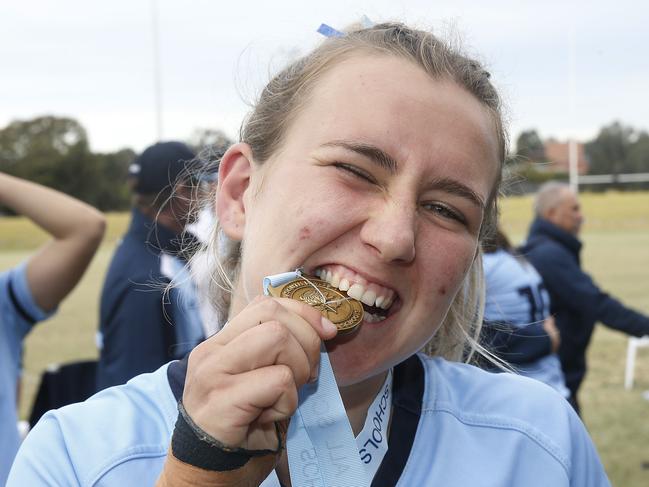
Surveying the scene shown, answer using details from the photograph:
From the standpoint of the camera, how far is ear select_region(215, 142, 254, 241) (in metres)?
1.62

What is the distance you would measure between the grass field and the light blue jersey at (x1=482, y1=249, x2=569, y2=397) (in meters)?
0.45

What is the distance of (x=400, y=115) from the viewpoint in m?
1.36

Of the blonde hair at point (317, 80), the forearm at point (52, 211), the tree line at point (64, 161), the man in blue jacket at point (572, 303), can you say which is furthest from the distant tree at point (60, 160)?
the blonde hair at point (317, 80)

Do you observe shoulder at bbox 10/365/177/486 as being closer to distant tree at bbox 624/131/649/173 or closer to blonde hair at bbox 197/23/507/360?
blonde hair at bbox 197/23/507/360

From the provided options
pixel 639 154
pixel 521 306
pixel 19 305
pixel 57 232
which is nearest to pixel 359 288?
pixel 19 305

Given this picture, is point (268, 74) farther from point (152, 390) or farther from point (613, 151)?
point (613, 151)

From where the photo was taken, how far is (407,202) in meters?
1.33

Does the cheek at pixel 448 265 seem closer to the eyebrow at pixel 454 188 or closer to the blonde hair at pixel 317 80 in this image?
the eyebrow at pixel 454 188

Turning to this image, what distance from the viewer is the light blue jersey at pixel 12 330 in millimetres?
2941

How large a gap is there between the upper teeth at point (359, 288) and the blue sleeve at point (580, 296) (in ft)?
16.1

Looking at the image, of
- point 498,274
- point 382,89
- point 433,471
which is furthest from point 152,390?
point 498,274

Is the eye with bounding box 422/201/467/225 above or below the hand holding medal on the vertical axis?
above

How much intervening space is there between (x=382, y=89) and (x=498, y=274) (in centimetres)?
345

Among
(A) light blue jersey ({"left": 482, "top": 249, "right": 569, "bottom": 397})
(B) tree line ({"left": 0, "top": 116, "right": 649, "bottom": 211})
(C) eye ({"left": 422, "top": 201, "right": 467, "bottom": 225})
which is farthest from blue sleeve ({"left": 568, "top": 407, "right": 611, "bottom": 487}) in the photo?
(B) tree line ({"left": 0, "top": 116, "right": 649, "bottom": 211})
